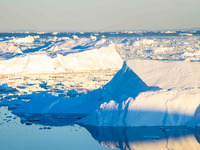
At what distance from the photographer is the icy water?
9555mm

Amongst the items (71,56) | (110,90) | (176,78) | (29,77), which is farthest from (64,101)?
(71,56)

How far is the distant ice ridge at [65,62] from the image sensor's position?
22.6m

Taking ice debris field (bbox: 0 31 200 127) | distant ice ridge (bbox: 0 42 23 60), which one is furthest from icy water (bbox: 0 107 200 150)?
distant ice ridge (bbox: 0 42 23 60)

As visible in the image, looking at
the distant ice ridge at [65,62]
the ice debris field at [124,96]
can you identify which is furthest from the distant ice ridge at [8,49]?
the ice debris field at [124,96]

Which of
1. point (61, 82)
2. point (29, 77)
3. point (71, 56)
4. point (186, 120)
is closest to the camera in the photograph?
point (186, 120)

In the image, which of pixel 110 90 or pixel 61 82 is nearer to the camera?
pixel 110 90

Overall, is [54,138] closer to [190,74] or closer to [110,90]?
[110,90]

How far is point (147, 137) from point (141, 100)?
1.32 meters

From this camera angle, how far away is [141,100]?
11.0m

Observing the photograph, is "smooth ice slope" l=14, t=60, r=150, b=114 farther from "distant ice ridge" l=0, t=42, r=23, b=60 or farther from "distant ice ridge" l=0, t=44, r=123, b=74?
"distant ice ridge" l=0, t=42, r=23, b=60

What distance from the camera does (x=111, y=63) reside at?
25578 millimetres

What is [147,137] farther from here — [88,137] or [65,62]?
[65,62]

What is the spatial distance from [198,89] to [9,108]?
5.97 m

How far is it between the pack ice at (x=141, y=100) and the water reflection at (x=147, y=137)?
27 centimetres
